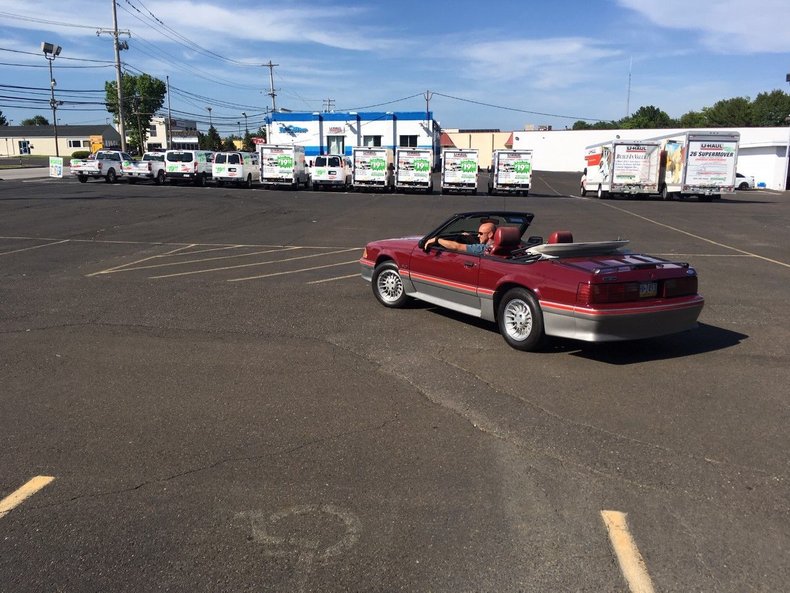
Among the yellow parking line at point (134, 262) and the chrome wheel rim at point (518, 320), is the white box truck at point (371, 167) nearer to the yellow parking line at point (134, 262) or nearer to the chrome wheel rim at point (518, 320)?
the yellow parking line at point (134, 262)

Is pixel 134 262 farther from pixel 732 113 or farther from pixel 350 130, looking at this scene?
pixel 732 113

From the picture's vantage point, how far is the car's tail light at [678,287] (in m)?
6.16

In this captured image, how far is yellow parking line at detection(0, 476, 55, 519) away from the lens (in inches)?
139


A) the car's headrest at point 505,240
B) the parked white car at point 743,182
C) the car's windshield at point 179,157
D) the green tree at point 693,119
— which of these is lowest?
the car's headrest at point 505,240

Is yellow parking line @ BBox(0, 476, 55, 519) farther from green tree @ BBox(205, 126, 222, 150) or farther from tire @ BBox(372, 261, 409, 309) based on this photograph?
green tree @ BBox(205, 126, 222, 150)

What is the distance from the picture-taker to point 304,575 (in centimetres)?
296

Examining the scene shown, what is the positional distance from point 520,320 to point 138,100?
131 m

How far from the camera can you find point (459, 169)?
120 feet

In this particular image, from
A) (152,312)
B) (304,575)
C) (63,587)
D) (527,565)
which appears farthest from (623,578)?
(152,312)

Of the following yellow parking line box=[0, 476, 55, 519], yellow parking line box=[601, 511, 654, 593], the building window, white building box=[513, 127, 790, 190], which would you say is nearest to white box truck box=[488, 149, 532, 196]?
white building box=[513, 127, 790, 190]

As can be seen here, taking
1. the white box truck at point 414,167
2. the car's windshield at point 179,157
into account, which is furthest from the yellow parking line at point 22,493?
the car's windshield at point 179,157

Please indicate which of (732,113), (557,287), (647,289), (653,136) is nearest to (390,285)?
(557,287)

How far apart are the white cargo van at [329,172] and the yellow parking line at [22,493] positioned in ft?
116

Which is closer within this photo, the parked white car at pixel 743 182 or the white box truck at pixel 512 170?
the white box truck at pixel 512 170
